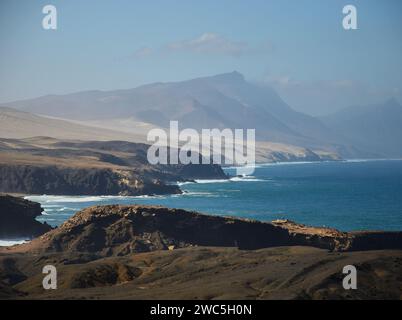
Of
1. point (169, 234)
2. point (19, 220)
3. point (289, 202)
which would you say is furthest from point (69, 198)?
point (169, 234)

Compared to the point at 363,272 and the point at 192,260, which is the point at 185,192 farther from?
the point at 363,272

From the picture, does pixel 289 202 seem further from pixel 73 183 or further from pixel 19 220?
pixel 19 220

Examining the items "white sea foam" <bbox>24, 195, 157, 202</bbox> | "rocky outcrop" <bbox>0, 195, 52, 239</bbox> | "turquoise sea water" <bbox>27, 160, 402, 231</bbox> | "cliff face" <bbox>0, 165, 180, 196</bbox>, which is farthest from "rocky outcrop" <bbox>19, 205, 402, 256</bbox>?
"cliff face" <bbox>0, 165, 180, 196</bbox>

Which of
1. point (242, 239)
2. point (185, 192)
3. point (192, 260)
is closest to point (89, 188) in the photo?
point (185, 192)

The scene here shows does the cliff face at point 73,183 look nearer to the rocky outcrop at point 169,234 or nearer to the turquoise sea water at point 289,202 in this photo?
the turquoise sea water at point 289,202


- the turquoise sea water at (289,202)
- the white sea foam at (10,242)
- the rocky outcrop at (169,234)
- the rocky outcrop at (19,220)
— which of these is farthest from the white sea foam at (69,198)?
the rocky outcrop at (169,234)
